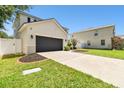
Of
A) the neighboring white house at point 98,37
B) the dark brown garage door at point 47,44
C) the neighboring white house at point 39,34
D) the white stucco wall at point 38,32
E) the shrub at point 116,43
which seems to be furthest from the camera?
the neighboring white house at point 98,37

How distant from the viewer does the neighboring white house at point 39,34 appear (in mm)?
14500

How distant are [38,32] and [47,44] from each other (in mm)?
2635

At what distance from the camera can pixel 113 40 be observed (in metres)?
25.0

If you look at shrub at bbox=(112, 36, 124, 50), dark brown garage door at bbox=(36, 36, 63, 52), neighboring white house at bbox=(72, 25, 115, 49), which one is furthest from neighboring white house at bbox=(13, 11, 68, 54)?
shrub at bbox=(112, 36, 124, 50)

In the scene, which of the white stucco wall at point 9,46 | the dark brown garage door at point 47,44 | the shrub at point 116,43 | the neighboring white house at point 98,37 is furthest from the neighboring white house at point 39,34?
the shrub at point 116,43

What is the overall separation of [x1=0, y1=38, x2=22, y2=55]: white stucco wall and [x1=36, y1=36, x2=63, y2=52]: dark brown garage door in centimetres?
250

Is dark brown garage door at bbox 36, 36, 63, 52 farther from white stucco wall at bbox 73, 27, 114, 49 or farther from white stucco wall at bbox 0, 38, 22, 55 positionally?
white stucco wall at bbox 73, 27, 114, 49

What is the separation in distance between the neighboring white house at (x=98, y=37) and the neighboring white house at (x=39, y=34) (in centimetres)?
1136

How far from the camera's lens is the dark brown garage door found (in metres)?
16.2

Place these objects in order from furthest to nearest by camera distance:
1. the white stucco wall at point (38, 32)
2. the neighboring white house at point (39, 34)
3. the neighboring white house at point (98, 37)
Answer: the neighboring white house at point (98, 37) → the neighboring white house at point (39, 34) → the white stucco wall at point (38, 32)

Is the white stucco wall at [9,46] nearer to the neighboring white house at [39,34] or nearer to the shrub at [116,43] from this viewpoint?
the neighboring white house at [39,34]

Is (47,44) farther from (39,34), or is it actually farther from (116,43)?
(116,43)
